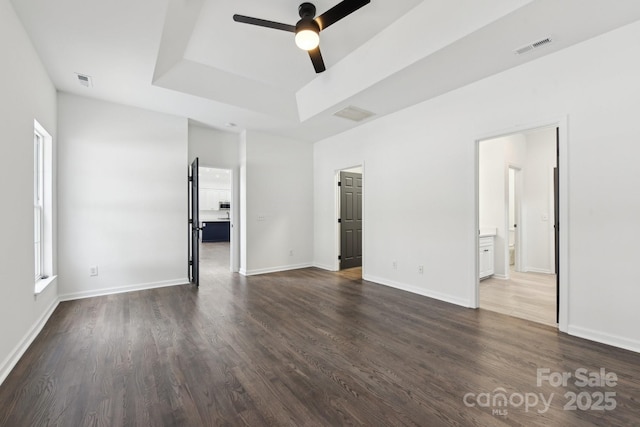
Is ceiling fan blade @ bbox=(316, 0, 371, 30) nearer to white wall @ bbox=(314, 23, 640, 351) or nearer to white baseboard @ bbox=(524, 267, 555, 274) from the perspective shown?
white wall @ bbox=(314, 23, 640, 351)

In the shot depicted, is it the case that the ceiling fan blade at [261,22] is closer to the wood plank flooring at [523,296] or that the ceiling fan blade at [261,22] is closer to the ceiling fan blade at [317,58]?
the ceiling fan blade at [317,58]

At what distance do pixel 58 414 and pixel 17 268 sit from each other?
143 cm

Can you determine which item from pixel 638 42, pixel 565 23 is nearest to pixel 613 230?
pixel 638 42

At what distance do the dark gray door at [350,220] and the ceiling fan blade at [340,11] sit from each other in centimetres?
361

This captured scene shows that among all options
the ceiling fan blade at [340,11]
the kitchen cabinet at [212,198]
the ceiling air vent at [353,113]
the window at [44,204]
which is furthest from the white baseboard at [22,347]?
the kitchen cabinet at [212,198]

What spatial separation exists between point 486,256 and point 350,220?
2.63m

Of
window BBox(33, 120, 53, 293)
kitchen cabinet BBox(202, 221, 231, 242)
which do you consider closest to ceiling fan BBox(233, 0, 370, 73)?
window BBox(33, 120, 53, 293)

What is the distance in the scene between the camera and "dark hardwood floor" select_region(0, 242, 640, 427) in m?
1.69

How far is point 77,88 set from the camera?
3.74 m

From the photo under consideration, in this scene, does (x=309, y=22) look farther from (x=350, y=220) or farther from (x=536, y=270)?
(x=536, y=270)

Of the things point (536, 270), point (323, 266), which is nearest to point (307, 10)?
point (323, 266)

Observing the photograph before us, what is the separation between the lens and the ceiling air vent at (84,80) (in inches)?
134

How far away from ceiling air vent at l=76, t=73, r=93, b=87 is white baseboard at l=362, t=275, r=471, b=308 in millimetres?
4907

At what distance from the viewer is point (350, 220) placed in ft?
20.0
